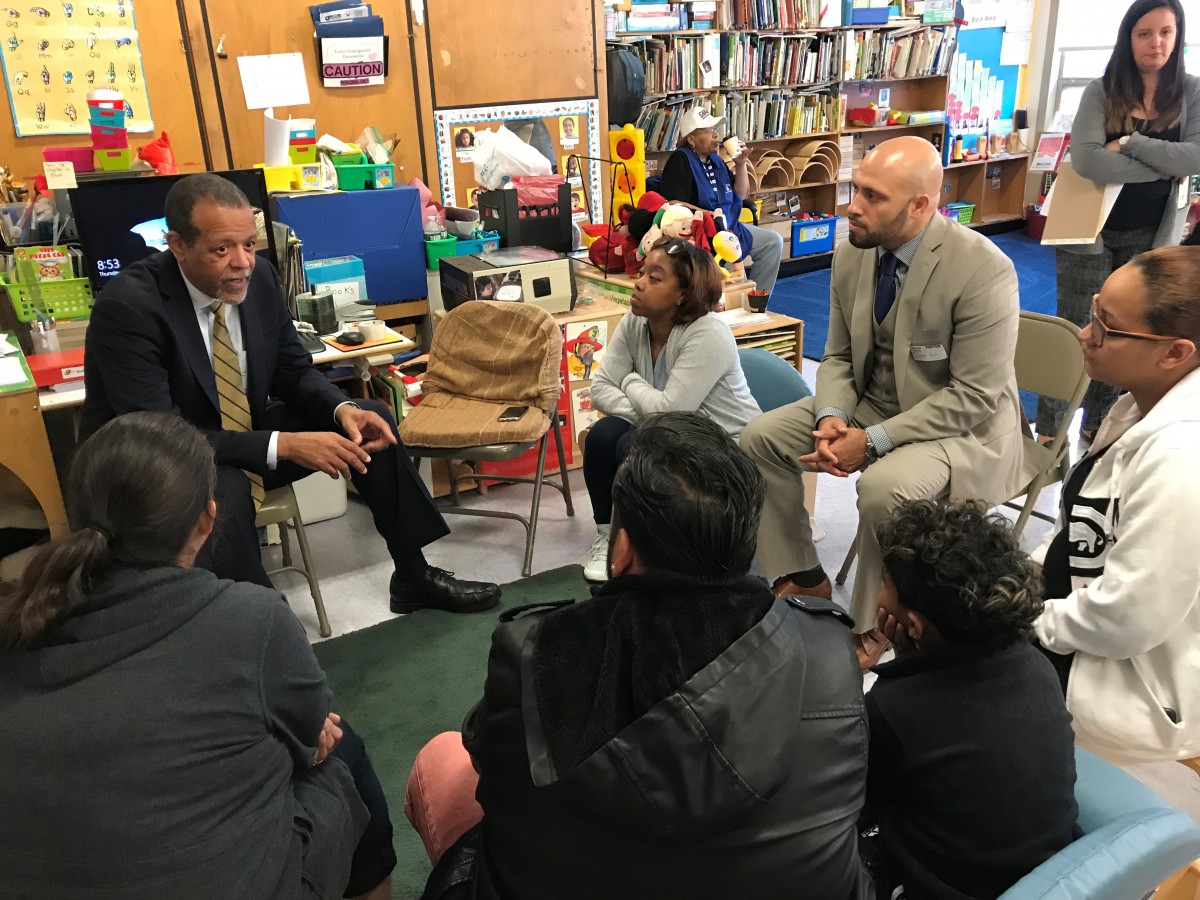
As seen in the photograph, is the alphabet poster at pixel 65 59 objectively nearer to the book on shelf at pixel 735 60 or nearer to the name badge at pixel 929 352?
the book on shelf at pixel 735 60

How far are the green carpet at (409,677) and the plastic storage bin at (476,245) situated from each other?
5.05ft

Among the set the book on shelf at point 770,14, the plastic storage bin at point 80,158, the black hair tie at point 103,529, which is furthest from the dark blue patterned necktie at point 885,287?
the book on shelf at point 770,14

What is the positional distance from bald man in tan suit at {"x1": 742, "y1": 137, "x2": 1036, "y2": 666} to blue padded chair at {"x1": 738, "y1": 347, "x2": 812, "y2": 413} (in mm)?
238

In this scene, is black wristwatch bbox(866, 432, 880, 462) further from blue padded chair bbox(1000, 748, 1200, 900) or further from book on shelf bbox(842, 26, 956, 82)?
book on shelf bbox(842, 26, 956, 82)

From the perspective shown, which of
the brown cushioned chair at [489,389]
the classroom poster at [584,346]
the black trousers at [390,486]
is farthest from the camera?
the classroom poster at [584,346]

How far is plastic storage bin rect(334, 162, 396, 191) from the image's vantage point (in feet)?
11.9

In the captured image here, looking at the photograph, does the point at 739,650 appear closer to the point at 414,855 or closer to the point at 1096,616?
the point at 1096,616

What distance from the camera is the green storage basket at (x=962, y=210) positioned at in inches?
319

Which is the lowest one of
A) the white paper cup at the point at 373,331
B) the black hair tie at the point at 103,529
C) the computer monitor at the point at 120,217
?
the white paper cup at the point at 373,331

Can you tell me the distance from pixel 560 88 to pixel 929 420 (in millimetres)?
3008

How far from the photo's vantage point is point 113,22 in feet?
11.9

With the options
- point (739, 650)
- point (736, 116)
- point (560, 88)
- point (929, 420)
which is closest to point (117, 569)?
point (739, 650)

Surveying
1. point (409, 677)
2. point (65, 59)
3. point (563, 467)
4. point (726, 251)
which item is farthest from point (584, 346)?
point (65, 59)

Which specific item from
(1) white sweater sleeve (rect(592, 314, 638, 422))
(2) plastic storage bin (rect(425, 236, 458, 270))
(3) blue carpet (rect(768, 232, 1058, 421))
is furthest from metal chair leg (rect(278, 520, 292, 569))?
(3) blue carpet (rect(768, 232, 1058, 421))
